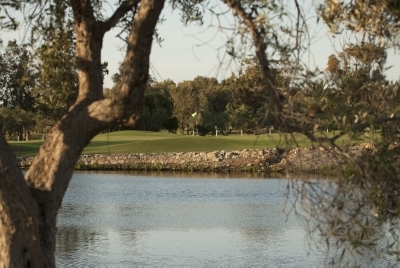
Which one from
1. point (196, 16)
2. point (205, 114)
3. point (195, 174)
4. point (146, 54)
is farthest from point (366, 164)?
point (205, 114)

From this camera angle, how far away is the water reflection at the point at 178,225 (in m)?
12.2

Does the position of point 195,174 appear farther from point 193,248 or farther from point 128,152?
point 193,248

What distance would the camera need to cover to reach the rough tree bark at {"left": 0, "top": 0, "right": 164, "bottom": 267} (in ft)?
17.5

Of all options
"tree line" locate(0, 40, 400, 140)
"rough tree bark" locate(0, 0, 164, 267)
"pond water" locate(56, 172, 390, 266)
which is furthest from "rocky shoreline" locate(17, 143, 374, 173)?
"rough tree bark" locate(0, 0, 164, 267)

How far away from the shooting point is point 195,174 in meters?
28.5

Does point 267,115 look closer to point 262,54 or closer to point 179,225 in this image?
point 262,54

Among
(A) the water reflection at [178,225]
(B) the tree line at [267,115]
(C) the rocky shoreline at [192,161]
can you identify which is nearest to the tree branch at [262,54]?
(B) the tree line at [267,115]

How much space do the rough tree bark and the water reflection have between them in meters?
4.86

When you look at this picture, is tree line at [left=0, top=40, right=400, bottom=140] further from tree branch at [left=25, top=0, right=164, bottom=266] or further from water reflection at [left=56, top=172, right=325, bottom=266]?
water reflection at [left=56, top=172, right=325, bottom=266]

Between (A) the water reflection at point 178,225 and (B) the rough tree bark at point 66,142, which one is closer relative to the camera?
(B) the rough tree bark at point 66,142

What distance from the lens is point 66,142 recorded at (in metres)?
5.59

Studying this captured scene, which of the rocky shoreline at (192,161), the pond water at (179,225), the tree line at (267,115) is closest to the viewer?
the tree line at (267,115)

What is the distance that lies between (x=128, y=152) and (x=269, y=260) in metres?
22.3

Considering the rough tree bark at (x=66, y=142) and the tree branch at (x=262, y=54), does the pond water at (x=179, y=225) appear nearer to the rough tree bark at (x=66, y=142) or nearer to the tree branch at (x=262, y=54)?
the tree branch at (x=262, y=54)
